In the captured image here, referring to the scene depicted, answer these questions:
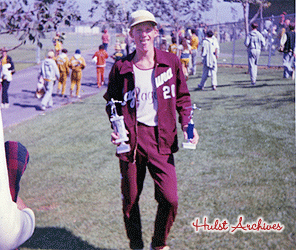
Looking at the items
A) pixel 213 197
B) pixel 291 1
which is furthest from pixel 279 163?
pixel 291 1

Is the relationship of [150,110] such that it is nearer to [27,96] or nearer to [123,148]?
[123,148]

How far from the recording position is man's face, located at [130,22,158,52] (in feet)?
9.82

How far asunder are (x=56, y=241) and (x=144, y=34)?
262 centimetres

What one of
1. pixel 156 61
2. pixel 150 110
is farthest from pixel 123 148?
pixel 156 61

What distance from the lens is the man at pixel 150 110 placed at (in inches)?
122

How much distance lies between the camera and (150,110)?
3.15 metres

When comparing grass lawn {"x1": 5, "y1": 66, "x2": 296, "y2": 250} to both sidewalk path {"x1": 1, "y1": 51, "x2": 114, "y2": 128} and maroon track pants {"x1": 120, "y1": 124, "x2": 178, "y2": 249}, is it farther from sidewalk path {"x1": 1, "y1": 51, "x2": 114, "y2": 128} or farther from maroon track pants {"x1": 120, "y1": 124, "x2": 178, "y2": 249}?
sidewalk path {"x1": 1, "y1": 51, "x2": 114, "y2": 128}

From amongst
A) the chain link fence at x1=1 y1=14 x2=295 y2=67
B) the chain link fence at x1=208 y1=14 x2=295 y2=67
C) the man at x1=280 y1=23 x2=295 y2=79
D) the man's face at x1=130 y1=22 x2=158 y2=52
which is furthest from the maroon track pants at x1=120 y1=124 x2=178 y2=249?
the chain link fence at x1=208 y1=14 x2=295 y2=67

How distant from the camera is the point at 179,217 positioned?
4523 mm

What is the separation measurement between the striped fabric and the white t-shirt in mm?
1391

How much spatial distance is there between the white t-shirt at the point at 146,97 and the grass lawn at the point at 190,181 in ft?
5.27

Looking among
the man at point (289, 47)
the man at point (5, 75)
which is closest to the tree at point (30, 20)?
the man at point (5, 75)

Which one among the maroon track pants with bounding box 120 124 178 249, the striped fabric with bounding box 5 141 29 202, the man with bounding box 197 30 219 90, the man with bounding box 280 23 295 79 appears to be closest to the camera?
the striped fabric with bounding box 5 141 29 202

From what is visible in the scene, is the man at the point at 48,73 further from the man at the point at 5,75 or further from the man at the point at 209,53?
the man at the point at 209,53
